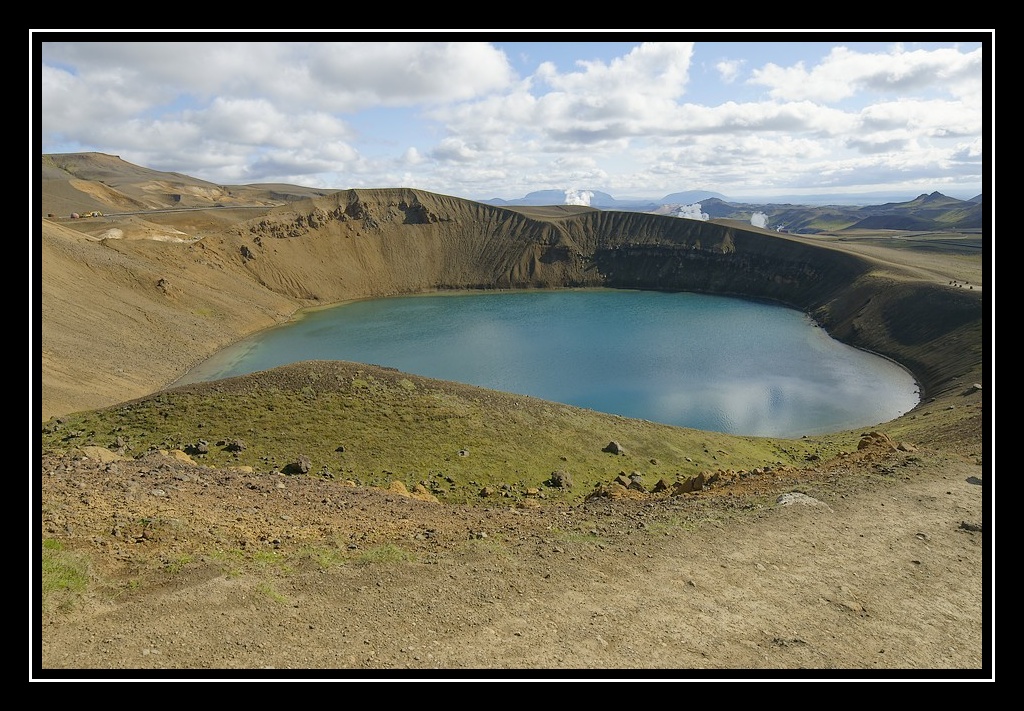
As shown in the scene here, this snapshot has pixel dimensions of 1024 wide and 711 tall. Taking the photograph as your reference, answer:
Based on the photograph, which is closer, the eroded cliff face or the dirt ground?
the dirt ground

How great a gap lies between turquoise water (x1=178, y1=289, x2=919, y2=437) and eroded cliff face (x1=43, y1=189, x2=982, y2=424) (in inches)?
156

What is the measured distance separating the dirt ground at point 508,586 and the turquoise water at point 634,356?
69.8ft

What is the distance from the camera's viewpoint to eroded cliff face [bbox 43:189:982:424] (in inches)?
1964

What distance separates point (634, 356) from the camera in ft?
169

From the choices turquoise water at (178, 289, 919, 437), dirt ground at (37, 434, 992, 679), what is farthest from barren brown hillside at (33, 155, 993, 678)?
turquoise water at (178, 289, 919, 437)

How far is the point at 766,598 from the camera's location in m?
10.8

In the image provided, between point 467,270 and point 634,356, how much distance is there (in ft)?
184

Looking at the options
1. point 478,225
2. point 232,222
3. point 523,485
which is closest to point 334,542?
point 523,485

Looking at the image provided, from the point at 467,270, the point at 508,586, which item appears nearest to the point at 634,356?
the point at 508,586

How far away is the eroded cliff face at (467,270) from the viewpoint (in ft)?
164

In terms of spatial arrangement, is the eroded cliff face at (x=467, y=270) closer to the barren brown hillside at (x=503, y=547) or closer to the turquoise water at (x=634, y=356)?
the turquoise water at (x=634, y=356)

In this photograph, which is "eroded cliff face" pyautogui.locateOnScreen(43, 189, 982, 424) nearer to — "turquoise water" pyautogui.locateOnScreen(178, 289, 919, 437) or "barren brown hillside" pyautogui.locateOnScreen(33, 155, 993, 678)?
"turquoise water" pyautogui.locateOnScreen(178, 289, 919, 437)
